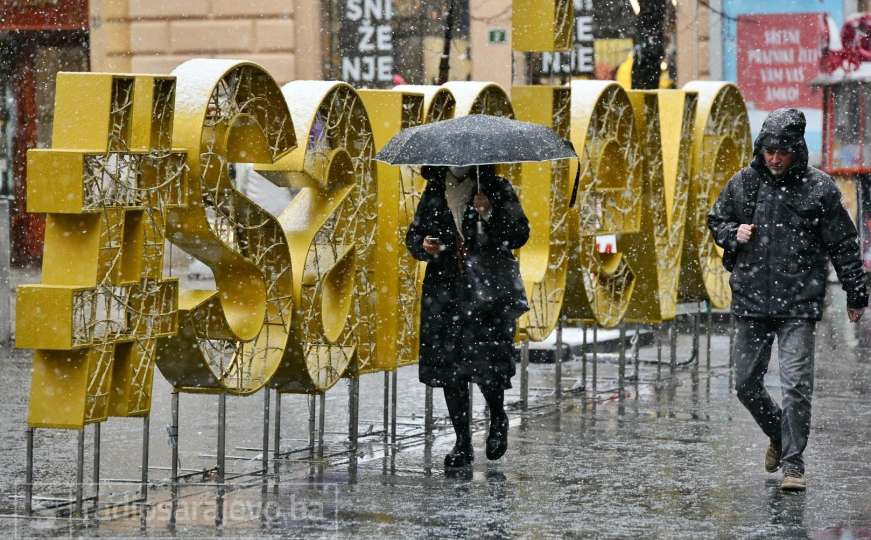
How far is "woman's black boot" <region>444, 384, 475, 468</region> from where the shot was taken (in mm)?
9250

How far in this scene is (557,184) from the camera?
38.4 feet

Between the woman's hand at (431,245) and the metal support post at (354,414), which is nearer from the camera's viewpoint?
the woman's hand at (431,245)

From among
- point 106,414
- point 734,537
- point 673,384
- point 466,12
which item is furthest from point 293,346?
point 466,12

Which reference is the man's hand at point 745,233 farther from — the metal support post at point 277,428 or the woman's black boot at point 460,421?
the metal support post at point 277,428

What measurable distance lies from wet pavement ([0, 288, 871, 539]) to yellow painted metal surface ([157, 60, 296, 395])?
56 centimetres

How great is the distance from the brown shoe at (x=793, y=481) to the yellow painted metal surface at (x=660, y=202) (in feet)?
13.9

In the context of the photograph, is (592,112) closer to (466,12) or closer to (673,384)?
(673,384)

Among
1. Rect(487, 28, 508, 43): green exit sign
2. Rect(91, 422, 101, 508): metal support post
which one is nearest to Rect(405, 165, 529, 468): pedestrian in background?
Rect(91, 422, 101, 508): metal support post

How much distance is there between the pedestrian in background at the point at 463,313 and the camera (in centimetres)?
924

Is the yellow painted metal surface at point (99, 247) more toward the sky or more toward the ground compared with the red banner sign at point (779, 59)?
more toward the ground

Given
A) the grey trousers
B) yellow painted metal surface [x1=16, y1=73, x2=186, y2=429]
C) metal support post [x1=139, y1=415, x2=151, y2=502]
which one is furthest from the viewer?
the grey trousers

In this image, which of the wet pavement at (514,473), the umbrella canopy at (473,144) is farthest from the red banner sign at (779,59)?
the umbrella canopy at (473,144)

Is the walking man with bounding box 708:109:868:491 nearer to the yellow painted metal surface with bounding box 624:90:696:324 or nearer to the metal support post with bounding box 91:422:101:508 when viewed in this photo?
the metal support post with bounding box 91:422:101:508


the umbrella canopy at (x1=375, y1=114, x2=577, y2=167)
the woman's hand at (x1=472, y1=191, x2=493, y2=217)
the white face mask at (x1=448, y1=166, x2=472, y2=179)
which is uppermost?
the umbrella canopy at (x1=375, y1=114, x2=577, y2=167)
